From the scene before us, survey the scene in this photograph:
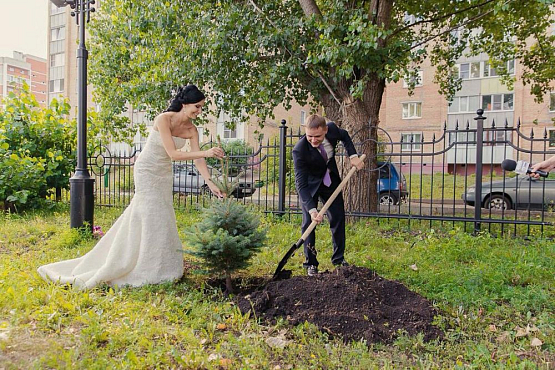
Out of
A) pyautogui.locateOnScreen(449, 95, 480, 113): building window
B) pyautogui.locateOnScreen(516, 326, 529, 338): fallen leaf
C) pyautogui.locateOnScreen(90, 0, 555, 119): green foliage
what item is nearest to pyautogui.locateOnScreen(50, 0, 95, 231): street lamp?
pyautogui.locateOnScreen(90, 0, 555, 119): green foliage

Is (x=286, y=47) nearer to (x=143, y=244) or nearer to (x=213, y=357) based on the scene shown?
(x=143, y=244)

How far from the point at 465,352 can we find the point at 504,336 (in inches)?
18.6

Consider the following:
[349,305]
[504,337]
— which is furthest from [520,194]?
[349,305]

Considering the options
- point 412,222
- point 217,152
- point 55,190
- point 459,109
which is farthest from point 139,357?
point 459,109

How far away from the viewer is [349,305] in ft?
11.5

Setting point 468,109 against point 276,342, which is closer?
point 276,342

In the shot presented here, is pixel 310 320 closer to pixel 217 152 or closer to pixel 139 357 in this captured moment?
pixel 139 357

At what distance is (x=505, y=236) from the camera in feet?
22.4

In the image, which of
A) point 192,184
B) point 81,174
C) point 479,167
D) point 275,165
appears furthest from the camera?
point 192,184

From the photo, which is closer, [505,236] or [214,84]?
[505,236]

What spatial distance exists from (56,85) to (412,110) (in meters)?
33.8

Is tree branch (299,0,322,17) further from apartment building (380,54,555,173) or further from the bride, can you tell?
apartment building (380,54,555,173)

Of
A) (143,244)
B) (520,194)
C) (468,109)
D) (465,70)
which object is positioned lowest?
(143,244)

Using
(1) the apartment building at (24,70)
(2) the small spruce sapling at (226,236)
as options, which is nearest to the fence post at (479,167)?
(2) the small spruce sapling at (226,236)
